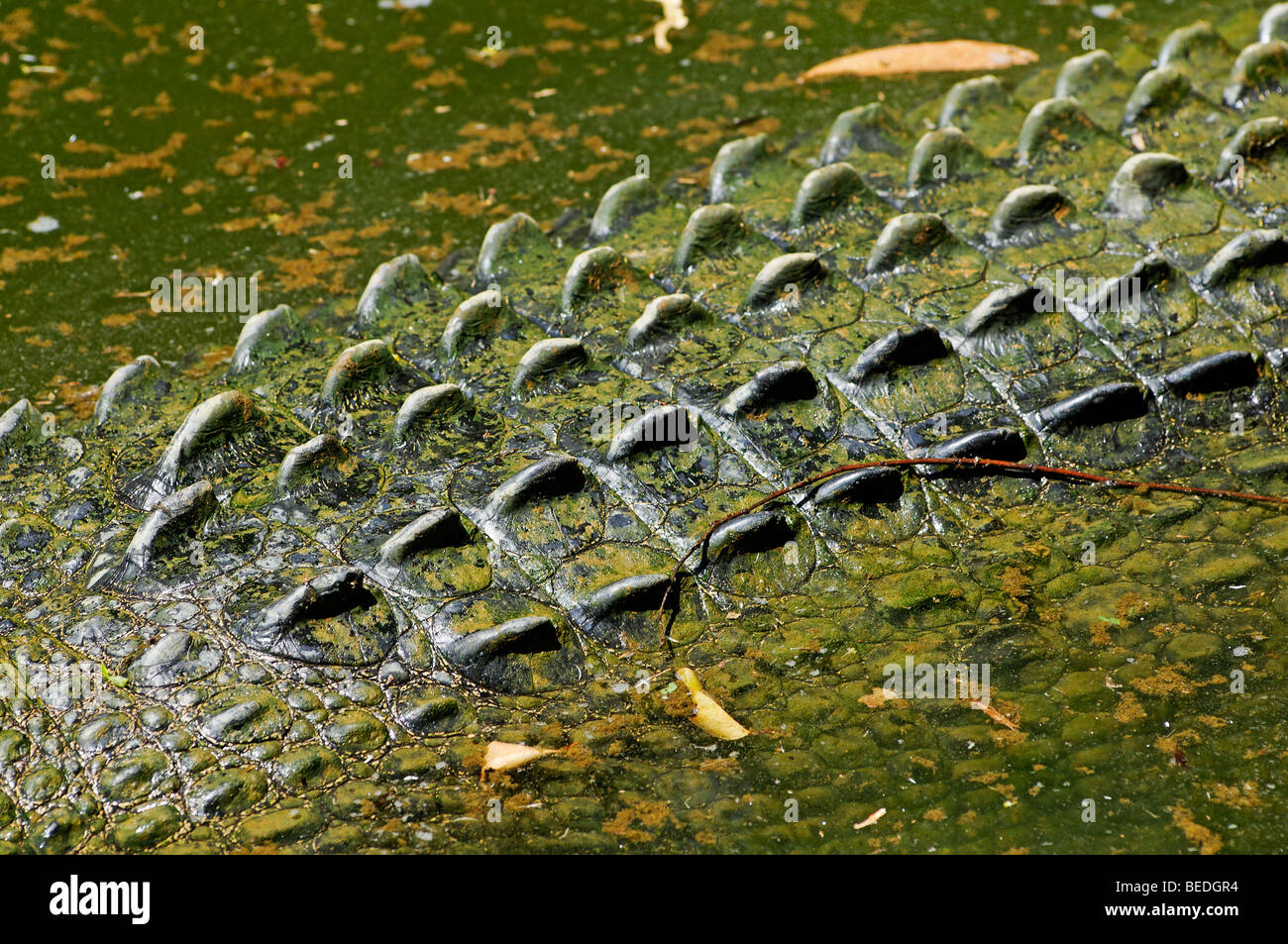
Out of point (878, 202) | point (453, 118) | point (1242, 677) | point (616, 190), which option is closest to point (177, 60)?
point (453, 118)

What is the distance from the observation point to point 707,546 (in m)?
2.36

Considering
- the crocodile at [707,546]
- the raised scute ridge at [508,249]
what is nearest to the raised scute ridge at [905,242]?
the crocodile at [707,546]

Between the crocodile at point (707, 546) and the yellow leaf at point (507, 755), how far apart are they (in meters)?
0.02

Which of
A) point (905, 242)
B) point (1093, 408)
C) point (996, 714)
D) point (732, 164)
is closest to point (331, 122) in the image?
point (732, 164)

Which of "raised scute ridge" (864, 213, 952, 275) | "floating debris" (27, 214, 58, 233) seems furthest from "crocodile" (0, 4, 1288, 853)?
"floating debris" (27, 214, 58, 233)

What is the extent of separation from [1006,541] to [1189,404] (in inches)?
21.3

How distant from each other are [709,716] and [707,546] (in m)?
0.34

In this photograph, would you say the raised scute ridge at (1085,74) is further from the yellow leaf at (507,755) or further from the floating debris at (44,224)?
the floating debris at (44,224)

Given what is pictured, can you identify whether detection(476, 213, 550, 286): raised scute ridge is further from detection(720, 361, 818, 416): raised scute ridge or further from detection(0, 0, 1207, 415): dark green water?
→ detection(720, 361, 818, 416): raised scute ridge

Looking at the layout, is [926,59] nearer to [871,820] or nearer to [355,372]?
[355,372]

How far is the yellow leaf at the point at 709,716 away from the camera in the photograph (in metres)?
2.13

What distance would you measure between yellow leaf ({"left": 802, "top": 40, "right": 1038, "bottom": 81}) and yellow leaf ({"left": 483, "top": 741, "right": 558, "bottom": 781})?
3.11 m

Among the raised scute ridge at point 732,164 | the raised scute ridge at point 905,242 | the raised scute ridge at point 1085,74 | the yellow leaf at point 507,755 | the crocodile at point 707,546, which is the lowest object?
the yellow leaf at point 507,755
